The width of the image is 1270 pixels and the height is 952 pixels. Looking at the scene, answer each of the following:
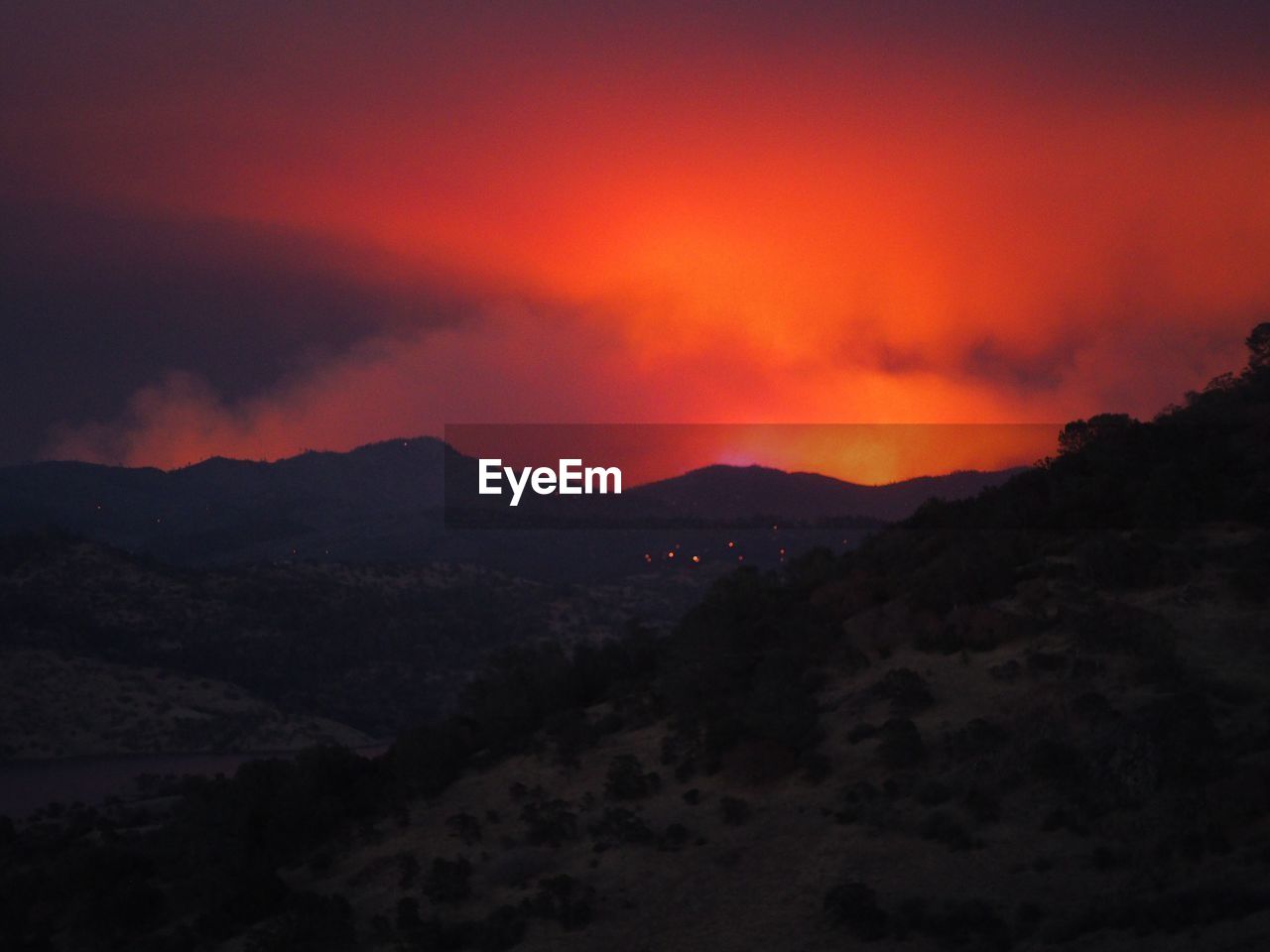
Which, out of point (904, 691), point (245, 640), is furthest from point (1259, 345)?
point (245, 640)

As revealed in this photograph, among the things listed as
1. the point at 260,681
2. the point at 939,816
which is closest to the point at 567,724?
the point at 939,816

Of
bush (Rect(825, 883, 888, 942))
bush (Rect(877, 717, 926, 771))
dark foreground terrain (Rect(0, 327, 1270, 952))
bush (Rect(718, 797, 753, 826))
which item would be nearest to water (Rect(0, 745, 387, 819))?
dark foreground terrain (Rect(0, 327, 1270, 952))

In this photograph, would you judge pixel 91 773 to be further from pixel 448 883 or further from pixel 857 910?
pixel 857 910

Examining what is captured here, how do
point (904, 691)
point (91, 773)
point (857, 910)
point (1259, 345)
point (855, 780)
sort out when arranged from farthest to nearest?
point (91, 773) < point (1259, 345) < point (904, 691) < point (855, 780) < point (857, 910)

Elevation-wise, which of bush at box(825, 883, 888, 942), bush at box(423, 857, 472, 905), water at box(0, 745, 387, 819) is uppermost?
bush at box(825, 883, 888, 942)

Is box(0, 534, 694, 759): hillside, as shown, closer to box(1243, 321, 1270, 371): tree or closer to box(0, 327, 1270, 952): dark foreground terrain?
box(0, 327, 1270, 952): dark foreground terrain

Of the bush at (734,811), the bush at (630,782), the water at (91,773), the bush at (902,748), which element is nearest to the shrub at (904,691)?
the bush at (902,748)

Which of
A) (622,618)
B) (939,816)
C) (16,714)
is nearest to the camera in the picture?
(939,816)

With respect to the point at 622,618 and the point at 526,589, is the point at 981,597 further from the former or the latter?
the point at 526,589
